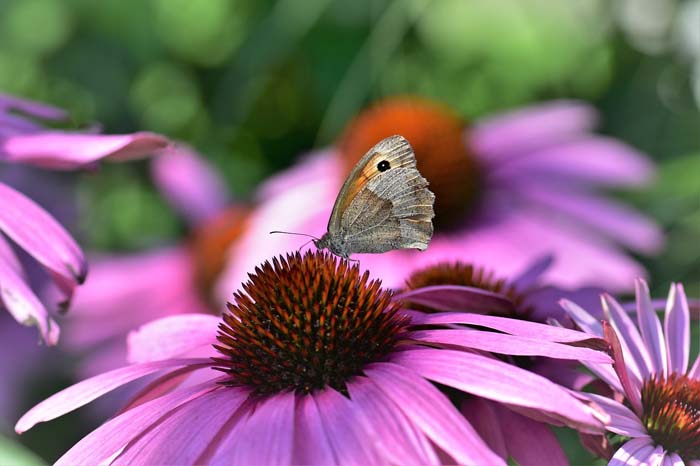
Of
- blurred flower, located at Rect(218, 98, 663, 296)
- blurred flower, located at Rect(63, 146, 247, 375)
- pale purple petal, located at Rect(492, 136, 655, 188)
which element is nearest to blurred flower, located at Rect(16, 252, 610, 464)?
blurred flower, located at Rect(218, 98, 663, 296)

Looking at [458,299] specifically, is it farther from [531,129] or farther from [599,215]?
[531,129]

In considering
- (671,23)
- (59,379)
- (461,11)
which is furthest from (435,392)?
(671,23)

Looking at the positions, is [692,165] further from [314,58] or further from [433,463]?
[433,463]

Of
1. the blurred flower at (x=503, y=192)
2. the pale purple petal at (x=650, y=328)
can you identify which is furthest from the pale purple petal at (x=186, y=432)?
the blurred flower at (x=503, y=192)

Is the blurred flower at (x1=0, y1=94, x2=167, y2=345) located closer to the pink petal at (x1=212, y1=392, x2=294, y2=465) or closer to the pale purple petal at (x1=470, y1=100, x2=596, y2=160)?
the pink petal at (x1=212, y1=392, x2=294, y2=465)

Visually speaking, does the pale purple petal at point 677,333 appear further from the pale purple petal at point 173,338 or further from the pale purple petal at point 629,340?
the pale purple petal at point 173,338
